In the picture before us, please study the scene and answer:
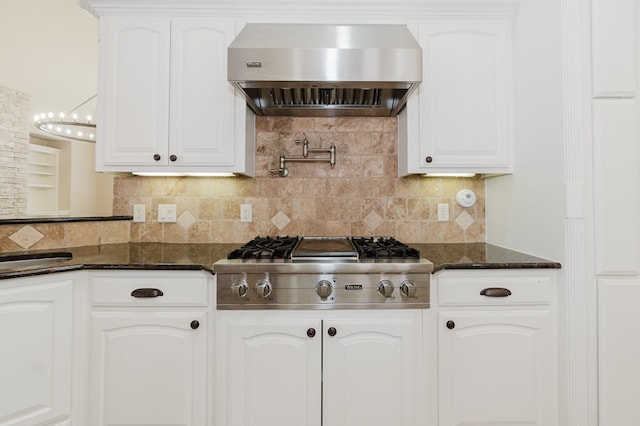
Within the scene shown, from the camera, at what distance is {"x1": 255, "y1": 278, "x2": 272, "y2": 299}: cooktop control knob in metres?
1.29

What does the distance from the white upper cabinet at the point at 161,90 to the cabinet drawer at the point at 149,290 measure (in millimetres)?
679

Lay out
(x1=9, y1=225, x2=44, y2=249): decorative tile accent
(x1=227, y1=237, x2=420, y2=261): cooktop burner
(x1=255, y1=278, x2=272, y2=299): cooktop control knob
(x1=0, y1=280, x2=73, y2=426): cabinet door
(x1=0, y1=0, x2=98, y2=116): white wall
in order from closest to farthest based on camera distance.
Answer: (x1=0, y1=280, x2=73, y2=426): cabinet door, (x1=255, y1=278, x2=272, y2=299): cooktop control knob, (x1=227, y1=237, x2=420, y2=261): cooktop burner, (x1=9, y1=225, x2=44, y2=249): decorative tile accent, (x1=0, y1=0, x2=98, y2=116): white wall

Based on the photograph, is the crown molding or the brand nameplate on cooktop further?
the crown molding

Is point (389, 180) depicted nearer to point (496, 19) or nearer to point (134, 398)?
point (496, 19)

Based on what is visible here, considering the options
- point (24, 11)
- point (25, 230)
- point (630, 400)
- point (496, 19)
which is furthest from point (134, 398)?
point (24, 11)

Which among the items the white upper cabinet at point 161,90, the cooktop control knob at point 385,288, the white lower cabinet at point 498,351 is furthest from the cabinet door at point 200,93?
the white lower cabinet at point 498,351

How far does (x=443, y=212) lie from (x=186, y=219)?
172 centimetres

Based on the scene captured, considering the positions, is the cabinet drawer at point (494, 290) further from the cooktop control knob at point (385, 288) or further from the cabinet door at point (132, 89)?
the cabinet door at point (132, 89)

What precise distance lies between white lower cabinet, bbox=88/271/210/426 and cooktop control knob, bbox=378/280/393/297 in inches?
30.3

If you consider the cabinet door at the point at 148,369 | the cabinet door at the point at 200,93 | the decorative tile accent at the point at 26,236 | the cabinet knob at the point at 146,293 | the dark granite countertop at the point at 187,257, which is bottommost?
the cabinet door at the point at 148,369

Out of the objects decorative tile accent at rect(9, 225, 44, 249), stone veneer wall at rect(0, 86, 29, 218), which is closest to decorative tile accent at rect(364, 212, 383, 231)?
decorative tile accent at rect(9, 225, 44, 249)

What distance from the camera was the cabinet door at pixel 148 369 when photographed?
1.33m

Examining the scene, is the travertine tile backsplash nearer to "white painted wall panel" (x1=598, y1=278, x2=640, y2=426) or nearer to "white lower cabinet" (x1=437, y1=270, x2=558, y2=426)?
"white lower cabinet" (x1=437, y1=270, x2=558, y2=426)

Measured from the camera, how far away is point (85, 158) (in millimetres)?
3631
